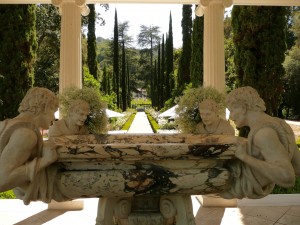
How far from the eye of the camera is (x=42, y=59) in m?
21.2

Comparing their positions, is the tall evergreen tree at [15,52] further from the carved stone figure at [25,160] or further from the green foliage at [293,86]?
the green foliage at [293,86]

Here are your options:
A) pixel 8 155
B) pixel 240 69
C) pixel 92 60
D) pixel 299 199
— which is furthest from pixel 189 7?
pixel 8 155

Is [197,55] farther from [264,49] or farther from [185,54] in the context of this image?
[264,49]

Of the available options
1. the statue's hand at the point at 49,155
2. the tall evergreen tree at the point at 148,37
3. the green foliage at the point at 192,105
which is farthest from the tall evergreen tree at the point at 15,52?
the tall evergreen tree at the point at 148,37

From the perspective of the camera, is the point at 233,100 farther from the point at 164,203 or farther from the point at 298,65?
the point at 298,65

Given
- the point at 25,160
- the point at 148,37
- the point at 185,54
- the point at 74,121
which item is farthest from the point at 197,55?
the point at 148,37

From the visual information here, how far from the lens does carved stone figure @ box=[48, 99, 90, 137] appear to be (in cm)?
333

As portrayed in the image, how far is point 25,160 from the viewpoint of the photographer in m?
2.14

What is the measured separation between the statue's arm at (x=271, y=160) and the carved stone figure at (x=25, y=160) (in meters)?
1.21

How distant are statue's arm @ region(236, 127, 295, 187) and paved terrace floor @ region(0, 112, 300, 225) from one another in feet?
10.2

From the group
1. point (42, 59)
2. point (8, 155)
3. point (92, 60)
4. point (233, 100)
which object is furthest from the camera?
point (92, 60)

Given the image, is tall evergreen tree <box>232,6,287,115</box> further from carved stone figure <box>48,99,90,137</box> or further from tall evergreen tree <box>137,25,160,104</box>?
tall evergreen tree <box>137,25,160,104</box>

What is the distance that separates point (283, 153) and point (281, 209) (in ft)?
12.8

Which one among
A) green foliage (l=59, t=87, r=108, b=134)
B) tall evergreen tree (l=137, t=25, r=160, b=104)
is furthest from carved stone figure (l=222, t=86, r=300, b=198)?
tall evergreen tree (l=137, t=25, r=160, b=104)
